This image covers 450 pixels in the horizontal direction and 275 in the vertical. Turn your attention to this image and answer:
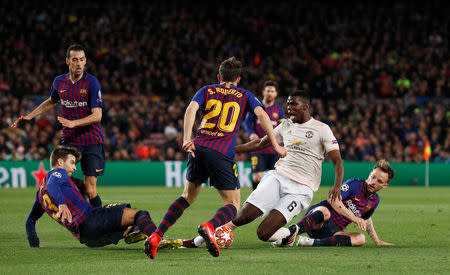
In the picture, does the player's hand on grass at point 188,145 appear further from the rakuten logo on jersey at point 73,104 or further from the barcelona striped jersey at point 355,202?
the rakuten logo on jersey at point 73,104

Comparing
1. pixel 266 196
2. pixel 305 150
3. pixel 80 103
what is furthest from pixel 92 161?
pixel 305 150

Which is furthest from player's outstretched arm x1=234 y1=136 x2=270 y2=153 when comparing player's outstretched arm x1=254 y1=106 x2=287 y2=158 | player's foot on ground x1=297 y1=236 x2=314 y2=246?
player's foot on ground x1=297 y1=236 x2=314 y2=246

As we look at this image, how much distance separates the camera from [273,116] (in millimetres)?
13906

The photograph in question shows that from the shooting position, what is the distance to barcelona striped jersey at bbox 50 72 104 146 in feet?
29.6

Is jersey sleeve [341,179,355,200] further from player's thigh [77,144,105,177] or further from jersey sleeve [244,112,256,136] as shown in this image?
jersey sleeve [244,112,256,136]

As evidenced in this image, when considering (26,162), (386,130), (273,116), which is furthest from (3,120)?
(386,130)

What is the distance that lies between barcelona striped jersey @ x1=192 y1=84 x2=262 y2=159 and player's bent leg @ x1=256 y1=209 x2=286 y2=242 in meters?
0.79

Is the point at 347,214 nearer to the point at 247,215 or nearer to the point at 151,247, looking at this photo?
the point at 247,215

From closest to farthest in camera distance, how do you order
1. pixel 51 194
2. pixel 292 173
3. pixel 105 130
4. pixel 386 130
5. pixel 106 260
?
pixel 106 260, pixel 51 194, pixel 292 173, pixel 105 130, pixel 386 130

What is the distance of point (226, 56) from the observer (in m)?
28.9

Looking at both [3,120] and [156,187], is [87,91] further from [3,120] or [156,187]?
A: [3,120]

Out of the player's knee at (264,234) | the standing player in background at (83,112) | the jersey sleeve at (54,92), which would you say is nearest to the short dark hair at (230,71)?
the player's knee at (264,234)

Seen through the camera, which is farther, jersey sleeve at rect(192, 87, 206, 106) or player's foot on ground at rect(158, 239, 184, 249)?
jersey sleeve at rect(192, 87, 206, 106)

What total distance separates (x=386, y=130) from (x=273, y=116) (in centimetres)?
1273
